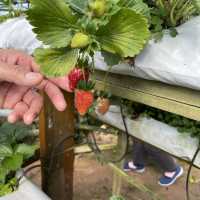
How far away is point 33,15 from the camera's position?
42 centimetres

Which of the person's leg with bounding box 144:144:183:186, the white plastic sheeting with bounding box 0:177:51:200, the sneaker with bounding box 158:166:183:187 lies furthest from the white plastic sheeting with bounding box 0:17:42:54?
the sneaker with bounding box 158:166:183:187

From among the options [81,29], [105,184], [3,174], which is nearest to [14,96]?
[3,174]

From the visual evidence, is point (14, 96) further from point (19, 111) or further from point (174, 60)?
point (174, 60)

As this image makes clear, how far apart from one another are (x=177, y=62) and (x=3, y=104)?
1.25ft

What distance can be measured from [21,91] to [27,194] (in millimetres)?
235

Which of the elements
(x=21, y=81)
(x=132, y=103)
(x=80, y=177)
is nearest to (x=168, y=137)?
(x=132, y=103)

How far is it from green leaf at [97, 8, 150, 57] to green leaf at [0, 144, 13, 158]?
19.6 inches

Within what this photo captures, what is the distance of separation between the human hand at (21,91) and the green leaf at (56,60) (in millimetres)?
114

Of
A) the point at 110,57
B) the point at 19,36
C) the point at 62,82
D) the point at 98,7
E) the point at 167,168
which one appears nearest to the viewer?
the point at 98,7

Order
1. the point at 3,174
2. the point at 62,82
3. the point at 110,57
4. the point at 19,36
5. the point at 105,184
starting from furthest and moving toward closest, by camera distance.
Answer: the point at 105,184 → the point at 19,36 → the point at 3,174 → the point at 62,82 → the point at 110,57

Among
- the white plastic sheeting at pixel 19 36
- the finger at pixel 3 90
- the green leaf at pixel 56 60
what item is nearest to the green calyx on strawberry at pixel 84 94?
the green leaf at pixel 56 60

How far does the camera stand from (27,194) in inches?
29.5

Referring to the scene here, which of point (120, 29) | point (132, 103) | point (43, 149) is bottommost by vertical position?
point (43, 149)

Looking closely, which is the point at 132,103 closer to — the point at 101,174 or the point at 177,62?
the point at 177,62
